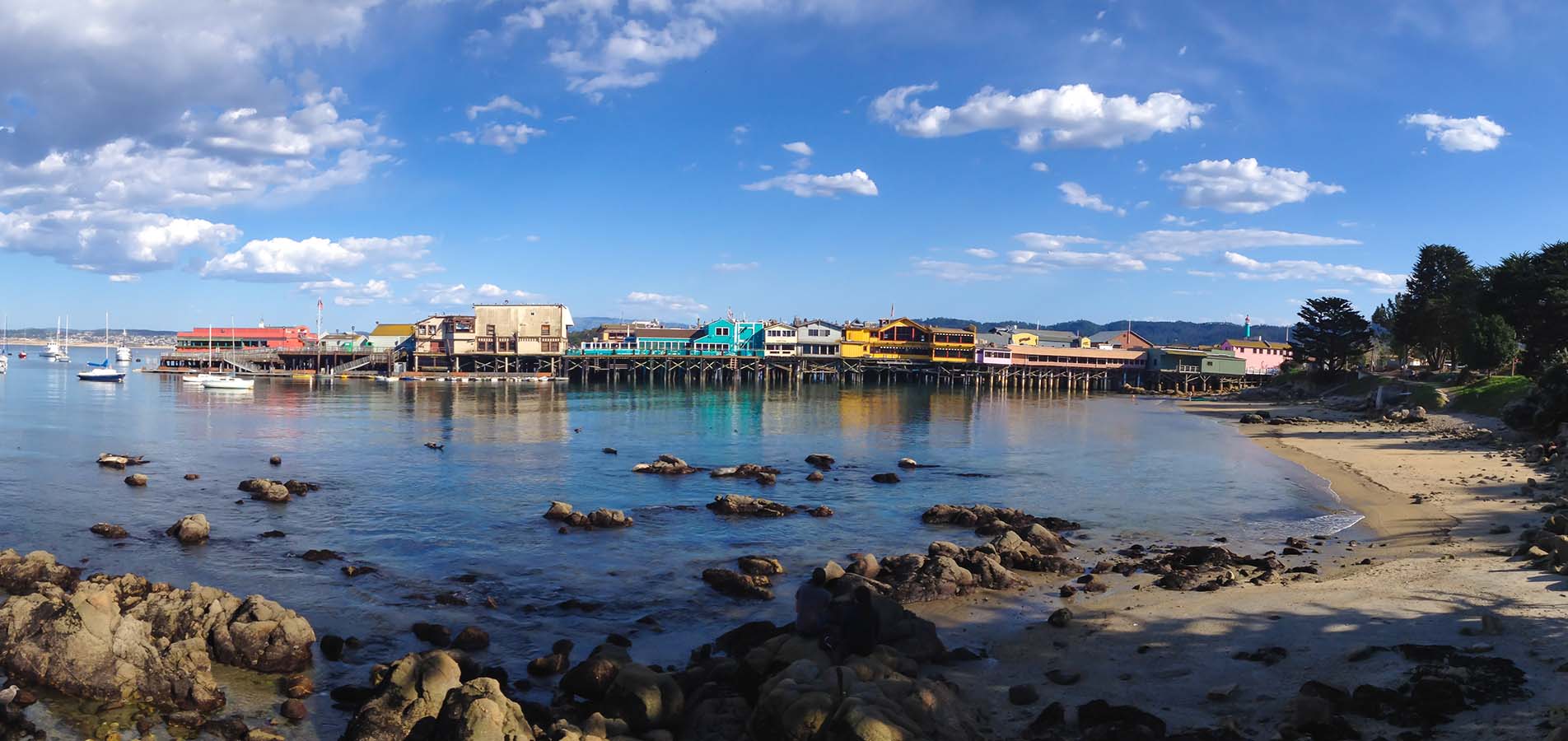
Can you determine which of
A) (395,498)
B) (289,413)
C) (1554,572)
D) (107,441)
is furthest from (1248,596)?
(289,413)

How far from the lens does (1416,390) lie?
5878 cm

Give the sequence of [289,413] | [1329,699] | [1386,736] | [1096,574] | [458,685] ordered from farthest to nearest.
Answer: [289,413], [1096,574], [458,685], [1329,699], [1386,736]

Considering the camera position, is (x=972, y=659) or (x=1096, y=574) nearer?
(x=972, y=659)

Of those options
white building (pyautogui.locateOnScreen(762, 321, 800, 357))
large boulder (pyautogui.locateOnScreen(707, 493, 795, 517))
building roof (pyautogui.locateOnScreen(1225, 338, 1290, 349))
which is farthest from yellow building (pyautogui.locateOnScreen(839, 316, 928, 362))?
large boulder (pyautogui.locateOnScreen(707, 493, 795, 517))

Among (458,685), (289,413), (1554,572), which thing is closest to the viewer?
(458,685)

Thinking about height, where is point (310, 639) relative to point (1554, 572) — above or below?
below

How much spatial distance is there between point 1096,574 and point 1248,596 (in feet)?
11.5

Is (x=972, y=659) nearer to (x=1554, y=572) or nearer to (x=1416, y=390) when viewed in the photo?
(x=1554, y=572)

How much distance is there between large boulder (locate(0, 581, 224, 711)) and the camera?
12891 millimetres

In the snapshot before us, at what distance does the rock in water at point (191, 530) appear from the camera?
22.3m

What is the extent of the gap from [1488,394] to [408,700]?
5932 centimetres

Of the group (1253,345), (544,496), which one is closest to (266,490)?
(544,496)

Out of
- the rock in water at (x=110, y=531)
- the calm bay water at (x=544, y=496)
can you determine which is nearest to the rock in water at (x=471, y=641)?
the calm bay water at (x=544, y=496)

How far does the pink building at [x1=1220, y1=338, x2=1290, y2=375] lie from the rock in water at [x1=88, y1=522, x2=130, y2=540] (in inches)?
4339
